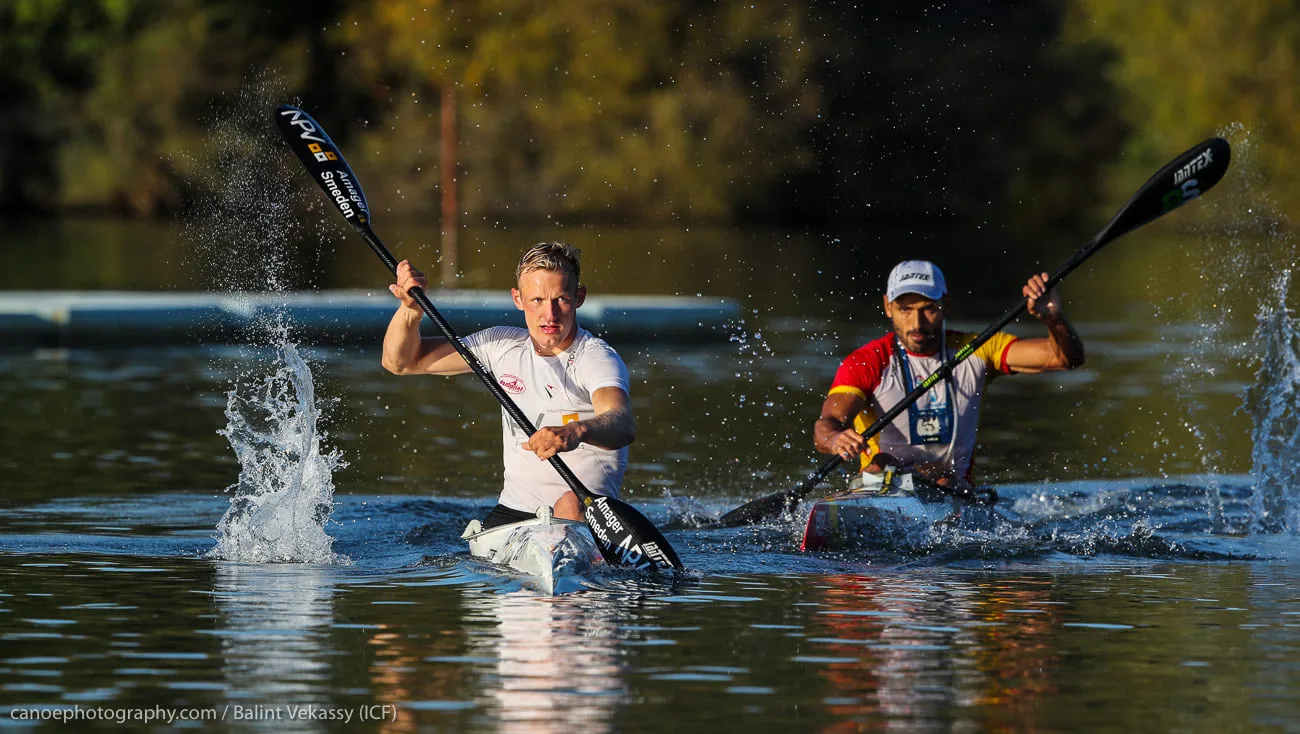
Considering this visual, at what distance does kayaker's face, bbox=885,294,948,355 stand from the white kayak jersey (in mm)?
2039

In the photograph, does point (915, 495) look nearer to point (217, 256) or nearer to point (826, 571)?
point (826, 571)

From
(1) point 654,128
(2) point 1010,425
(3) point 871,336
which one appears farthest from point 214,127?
(2) point 1010,425

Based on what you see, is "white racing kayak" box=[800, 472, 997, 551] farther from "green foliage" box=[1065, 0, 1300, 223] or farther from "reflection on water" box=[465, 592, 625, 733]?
"green foliage" box=[1065, 0, 1300, 223]

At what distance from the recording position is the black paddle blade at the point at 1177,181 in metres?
11.7

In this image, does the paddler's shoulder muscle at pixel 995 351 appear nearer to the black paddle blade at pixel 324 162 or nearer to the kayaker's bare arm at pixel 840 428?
the kayaker's bare arm at pixel 840 428

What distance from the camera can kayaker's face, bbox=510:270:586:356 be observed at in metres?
9.58

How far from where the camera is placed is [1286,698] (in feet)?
24.4

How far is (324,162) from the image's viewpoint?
459 inches

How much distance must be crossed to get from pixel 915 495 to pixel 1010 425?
22.7 ft

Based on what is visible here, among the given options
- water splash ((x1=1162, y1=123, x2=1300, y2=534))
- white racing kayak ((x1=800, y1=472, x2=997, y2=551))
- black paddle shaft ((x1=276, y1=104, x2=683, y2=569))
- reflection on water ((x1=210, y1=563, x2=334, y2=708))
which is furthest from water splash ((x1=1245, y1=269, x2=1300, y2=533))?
reflection on water ((x1=210, y1=563, x2=334, y2=708))

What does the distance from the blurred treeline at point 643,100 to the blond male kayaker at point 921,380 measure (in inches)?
1708

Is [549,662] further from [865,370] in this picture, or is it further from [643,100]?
[643,100]

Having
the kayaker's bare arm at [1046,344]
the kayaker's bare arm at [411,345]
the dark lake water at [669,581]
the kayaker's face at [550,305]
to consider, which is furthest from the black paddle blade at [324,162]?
the kayaker's bare arm at [1046,344]

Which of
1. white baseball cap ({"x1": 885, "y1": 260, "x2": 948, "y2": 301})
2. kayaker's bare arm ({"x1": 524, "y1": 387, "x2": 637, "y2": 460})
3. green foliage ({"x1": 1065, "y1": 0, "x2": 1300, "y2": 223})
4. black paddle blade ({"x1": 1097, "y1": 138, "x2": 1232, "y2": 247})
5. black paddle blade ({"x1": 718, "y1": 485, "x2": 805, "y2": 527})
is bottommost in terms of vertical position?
black paddle blade ({"x1": 718, "y1": 485, "x2": 805, "y2": 527})
